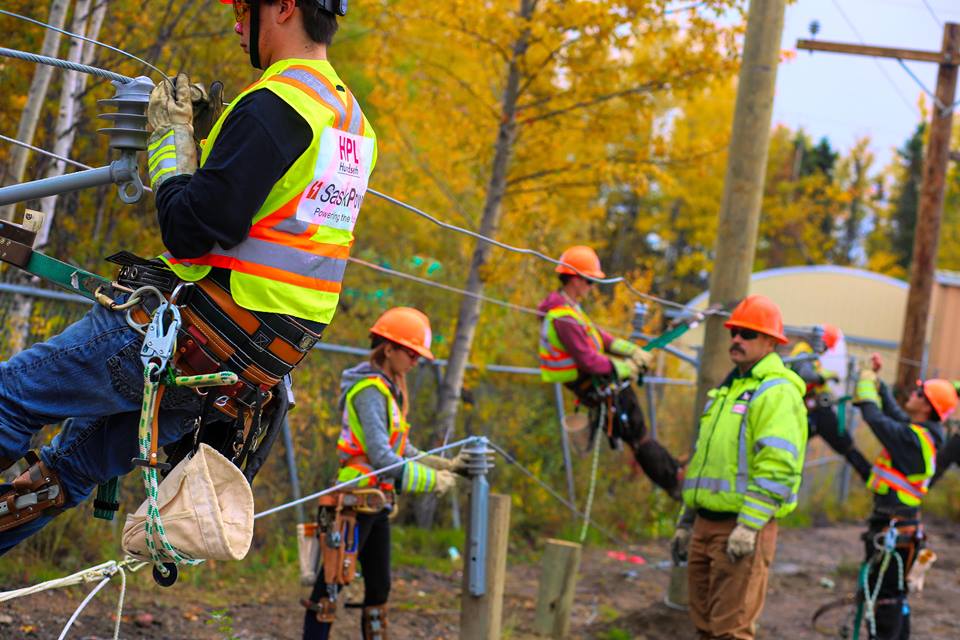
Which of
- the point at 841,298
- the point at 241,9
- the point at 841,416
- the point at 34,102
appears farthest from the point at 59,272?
the point at 841,298

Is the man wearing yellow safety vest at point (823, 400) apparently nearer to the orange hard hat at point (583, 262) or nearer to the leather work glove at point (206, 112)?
the orange hard hat at point (583, 262)

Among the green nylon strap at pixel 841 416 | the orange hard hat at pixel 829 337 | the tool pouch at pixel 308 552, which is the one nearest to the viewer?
the tool pouch at pixel 308 552

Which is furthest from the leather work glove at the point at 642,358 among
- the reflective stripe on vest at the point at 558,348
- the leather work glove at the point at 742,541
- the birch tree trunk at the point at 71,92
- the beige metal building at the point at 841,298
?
the beige metal building at the point at 841,298

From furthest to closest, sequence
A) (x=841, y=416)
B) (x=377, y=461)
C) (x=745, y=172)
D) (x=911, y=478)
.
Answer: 1. (x=841, y=416)
2. (x=911, y=478)
3. (x=745, y=172)
4. (x=377, y=461)

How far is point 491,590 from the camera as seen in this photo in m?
5.60

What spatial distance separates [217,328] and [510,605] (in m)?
6.07

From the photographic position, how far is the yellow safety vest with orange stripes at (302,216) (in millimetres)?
3184

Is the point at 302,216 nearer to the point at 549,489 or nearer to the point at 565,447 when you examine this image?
the point at 549,489

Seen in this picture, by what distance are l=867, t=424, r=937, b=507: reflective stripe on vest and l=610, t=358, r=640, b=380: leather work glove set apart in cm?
195

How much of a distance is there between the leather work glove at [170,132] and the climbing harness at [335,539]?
302 centimetres

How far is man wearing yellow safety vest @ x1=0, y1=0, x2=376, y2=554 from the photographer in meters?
3.07

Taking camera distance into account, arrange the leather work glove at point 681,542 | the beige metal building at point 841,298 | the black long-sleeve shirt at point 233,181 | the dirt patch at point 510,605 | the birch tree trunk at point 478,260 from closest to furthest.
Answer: the black long-sleeve shirt at point 233,181
the dirt patch at point 510,605
the leather work glove at point 681,542
the birch tree trunk at point 478,260
the beige metal building at point 841,298

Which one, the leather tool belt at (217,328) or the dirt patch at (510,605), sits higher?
the leather tool belt at (217,328)

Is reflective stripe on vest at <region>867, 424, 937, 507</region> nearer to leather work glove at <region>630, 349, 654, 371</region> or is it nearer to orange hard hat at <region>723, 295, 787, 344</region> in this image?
leather work glove at <region>630, 349, 654, 371</region>
